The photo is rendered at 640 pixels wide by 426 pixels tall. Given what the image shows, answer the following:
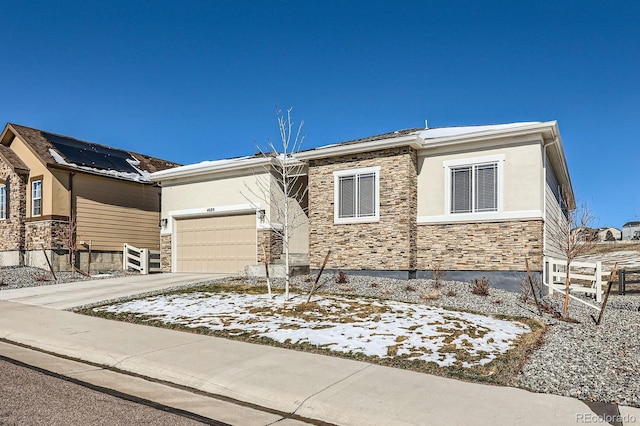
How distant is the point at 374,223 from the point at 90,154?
15.3 metres

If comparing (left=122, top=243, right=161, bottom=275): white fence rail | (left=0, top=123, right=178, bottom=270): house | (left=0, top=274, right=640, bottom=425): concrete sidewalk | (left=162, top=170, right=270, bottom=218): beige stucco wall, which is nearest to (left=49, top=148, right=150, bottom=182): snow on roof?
(left=0, top=123, right=178, bottom=270): house

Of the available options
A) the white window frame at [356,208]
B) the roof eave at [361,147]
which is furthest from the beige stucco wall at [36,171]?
the white window frame at [356,208]

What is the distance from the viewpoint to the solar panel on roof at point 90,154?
21.8 meters

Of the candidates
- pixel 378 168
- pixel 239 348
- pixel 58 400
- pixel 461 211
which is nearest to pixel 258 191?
pixel 378 168

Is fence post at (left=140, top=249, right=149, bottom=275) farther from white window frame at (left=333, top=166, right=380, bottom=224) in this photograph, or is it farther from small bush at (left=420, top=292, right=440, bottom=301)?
small bush at (left=420, top=292, right=440, bottom=301)

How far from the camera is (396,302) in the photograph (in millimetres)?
11273

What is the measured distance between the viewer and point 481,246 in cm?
1424

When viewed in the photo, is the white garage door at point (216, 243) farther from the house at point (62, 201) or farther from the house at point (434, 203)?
the house at point (62, 201)

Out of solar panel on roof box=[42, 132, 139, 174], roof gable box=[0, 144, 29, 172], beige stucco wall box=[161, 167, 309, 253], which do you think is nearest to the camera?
beige stucco wall box=[161, 167, 309, 253]

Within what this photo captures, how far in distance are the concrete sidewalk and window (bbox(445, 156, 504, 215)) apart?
895 cm

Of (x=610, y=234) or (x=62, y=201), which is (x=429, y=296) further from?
(x=610, y=234)

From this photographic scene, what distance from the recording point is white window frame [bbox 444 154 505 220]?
14.0m

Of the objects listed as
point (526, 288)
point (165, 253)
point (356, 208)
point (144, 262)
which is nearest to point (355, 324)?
point (526, 288)

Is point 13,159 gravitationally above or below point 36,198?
above
